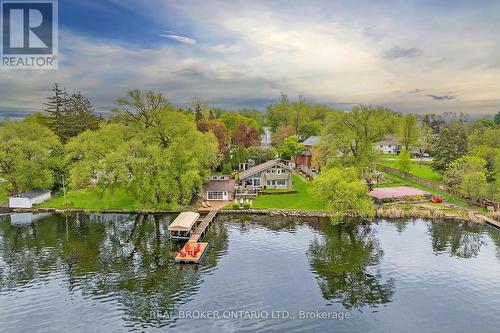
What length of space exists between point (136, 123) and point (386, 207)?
4038 centimetres

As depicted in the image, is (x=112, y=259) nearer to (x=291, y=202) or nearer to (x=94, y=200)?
(x=94, y=200)

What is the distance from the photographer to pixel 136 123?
5884 centimetres

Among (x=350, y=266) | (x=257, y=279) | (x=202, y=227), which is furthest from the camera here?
(x=202, y=227)

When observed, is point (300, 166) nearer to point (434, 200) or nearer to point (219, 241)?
point (434, 200)

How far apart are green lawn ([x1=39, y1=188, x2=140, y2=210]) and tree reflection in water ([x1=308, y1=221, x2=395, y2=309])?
96.3 feet

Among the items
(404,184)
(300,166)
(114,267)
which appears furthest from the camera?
(300,166)

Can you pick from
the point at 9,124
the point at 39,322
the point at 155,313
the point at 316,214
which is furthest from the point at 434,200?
the point at 9,124

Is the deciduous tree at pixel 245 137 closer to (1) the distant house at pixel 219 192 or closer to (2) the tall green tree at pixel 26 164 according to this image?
(1) the distant house at pixel 219 192

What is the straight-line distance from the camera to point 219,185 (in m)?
60.3

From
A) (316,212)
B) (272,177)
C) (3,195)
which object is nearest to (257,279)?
(316,212)

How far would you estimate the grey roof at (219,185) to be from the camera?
2305 inches

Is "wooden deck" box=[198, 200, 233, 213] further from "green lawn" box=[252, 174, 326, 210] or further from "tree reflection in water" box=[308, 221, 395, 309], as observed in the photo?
"tree reflection in water" box=[308, 221, 395, 309]

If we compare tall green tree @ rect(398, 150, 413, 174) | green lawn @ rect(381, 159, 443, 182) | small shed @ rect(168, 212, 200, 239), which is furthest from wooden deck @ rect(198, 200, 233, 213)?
tall green tree @ rect(398, 150, 413, 174)

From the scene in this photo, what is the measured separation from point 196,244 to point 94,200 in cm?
2782
